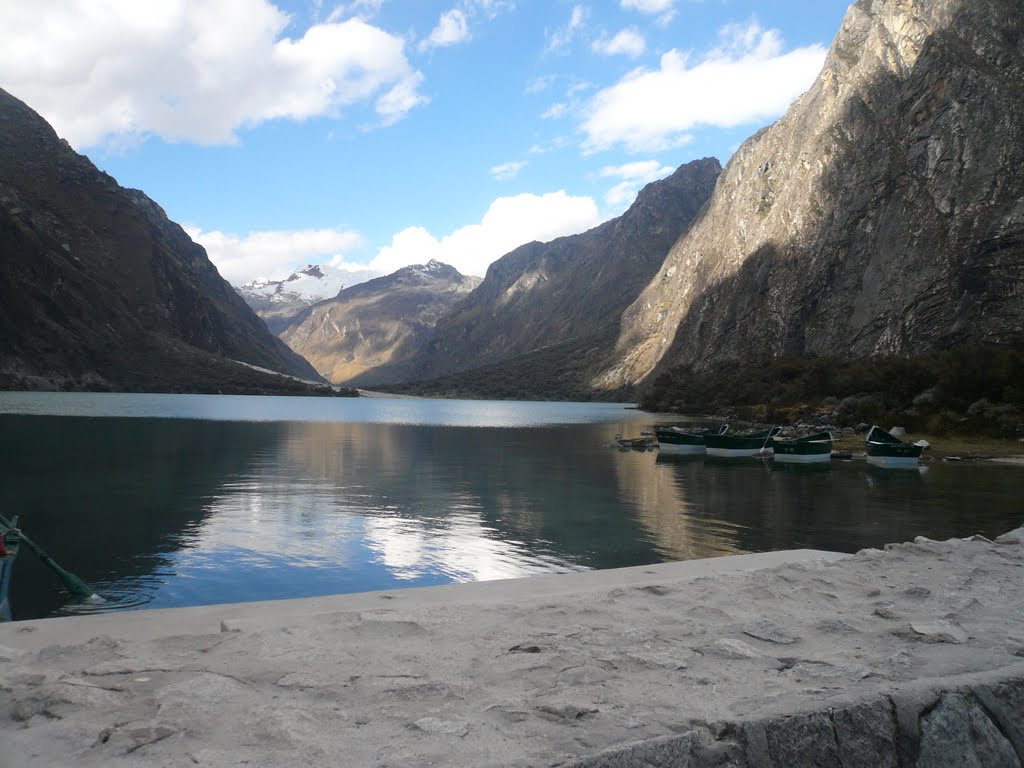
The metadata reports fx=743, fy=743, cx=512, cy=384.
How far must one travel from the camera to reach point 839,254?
124938mm

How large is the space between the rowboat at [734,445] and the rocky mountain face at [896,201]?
144ft

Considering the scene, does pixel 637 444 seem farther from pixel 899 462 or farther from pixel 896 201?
pixel 896 201

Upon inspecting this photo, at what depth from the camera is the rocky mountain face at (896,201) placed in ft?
309

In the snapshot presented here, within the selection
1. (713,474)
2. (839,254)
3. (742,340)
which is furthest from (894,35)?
(713,474)

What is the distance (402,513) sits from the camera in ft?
87.2

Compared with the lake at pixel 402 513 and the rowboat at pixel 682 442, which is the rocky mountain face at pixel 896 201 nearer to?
the rowboat at pixel 682 442

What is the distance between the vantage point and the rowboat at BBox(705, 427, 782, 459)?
181ft

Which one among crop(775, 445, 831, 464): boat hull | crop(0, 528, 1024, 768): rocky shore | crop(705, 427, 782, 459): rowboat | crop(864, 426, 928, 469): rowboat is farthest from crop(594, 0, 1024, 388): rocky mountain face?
crop(0, 528, 1024, 768): rocky shore

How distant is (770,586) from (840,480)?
106ft

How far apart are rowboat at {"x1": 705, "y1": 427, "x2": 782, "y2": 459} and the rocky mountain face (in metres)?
43.8

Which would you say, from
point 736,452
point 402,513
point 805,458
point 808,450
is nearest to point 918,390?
point 736,452

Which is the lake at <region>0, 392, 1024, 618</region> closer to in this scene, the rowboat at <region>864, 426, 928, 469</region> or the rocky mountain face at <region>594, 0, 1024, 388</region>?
the rowboat at <region>864, 426, 928, 469</region>

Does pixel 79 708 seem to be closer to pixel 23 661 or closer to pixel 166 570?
pixel 23 661

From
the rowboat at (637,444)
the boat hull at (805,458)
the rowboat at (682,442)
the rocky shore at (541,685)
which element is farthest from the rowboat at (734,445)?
the rocky shore at (541,685)
